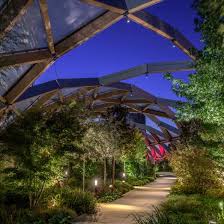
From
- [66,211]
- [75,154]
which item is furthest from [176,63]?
[66,211]

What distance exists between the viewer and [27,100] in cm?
2461

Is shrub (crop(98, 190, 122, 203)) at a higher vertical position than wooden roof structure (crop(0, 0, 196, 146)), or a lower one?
lower

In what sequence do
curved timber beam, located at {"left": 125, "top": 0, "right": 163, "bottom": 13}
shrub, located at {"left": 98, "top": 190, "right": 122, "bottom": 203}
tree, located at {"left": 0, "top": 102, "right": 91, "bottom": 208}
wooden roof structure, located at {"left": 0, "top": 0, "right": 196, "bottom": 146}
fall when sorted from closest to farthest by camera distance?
wooden roof structure, located at {"left": 0, "top": 0, "right": 196, "bottom": 146} → tree, located at {"left": 0, "top": 102, "right": 91, "bottom": 208} → curved timber beam, located at {"left": 125, "top": 0, "right": 163, "bottom": 13} → shrub, located at {"left": 98, "top": 190, "right": 122, "bottom": 203}

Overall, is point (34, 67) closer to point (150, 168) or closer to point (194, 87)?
point (194, 87)

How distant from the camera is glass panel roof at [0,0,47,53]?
13328 mm

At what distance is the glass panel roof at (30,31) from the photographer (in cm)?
1333

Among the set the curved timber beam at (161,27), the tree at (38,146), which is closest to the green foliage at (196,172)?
the curved timber beam at (161,27)

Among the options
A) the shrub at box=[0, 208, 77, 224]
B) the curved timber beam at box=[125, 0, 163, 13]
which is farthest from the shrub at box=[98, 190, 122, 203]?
the curved timber beam at box=[125, 0, 163, 13]

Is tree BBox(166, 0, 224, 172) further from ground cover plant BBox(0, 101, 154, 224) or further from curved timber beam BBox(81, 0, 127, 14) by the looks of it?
ground cover plant BBox(0, 101, 154, 224)

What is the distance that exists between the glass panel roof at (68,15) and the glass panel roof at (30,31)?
0.45 m

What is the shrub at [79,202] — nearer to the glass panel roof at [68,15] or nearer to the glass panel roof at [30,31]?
the glass panel roof at [30,31]

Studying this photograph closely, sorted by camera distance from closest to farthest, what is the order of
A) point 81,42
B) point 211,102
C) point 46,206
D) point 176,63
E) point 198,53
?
point 211,102 < point 198,53 < point 46,206 < point 81,42 < point 176,63

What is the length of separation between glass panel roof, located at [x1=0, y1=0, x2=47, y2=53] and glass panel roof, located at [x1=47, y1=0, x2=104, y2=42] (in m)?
0.45

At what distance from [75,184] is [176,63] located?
9.09m
